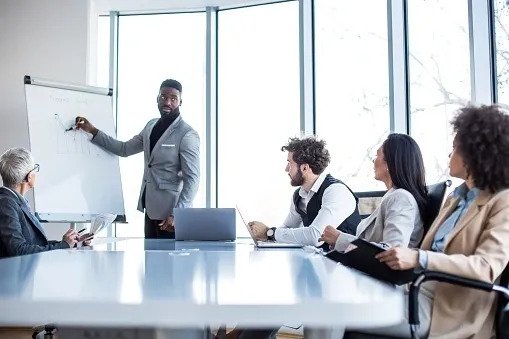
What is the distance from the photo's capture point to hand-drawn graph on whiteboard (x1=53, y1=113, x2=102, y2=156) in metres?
4.09

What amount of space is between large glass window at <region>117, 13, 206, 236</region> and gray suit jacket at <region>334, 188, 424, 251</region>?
113 inches

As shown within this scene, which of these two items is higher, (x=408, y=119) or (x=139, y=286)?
(x=408, y=119)

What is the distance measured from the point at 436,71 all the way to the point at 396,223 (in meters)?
2.15

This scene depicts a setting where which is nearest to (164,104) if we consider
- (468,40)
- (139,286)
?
(468,40)

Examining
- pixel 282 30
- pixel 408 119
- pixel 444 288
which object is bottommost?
pixel 444 288

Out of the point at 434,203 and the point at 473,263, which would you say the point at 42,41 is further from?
the point at 473,263

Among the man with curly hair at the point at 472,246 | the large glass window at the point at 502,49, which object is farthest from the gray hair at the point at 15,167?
the large glass window at the point at 502,49

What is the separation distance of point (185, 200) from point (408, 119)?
1748mm

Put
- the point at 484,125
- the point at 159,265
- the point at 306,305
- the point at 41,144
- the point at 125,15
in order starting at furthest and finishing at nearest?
the point at 125,15 → the point at 41,144 → the point at 484,125 → the point at 159,265 → the point at 306,305

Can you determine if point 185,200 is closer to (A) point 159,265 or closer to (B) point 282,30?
(B) point 282,30

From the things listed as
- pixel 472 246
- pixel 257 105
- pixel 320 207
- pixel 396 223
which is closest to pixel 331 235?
pixel 396 223

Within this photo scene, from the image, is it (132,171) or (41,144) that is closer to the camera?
(41,144)

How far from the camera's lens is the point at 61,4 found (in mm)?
4859

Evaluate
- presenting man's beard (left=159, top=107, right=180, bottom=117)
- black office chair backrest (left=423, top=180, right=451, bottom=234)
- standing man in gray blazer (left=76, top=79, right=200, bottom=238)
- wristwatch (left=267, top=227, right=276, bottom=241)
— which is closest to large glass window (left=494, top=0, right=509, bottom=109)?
black office chair backrest (left=423, top=180, right=451, bottom=234)
